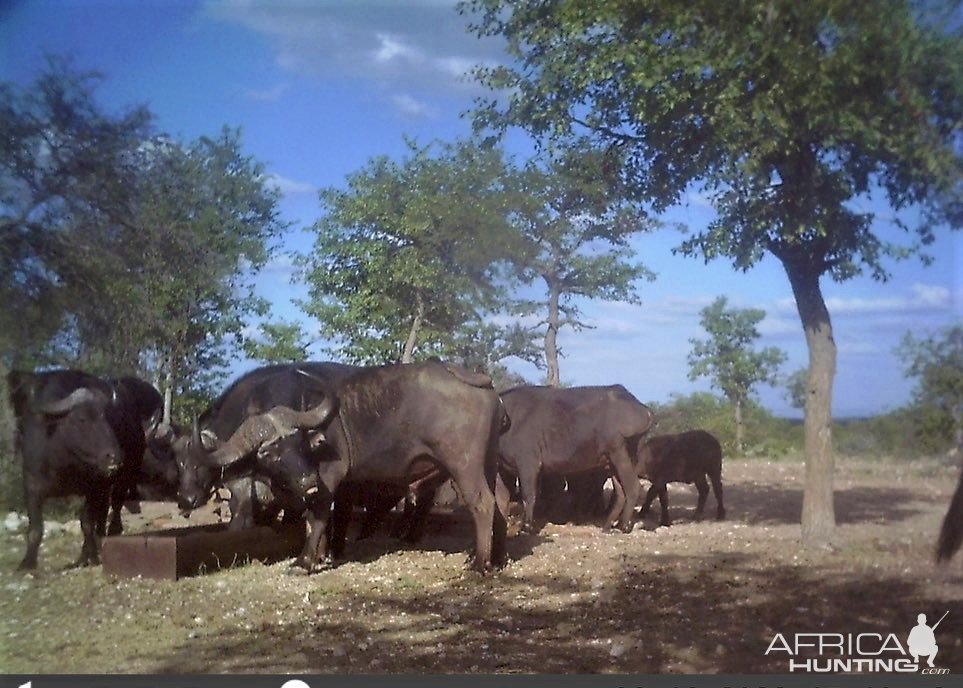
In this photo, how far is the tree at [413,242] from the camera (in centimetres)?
450

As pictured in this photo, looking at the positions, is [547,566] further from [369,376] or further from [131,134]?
[131,134]

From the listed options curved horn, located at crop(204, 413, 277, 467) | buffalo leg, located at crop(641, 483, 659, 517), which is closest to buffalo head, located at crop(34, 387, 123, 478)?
curved horn, located at crop(204, 413, 277, 467)

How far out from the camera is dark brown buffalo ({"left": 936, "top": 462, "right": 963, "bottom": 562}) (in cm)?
415

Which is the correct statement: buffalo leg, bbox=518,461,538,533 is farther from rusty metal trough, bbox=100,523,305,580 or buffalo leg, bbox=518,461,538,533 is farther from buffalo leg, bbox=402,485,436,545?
rusty metal trough, bbox=100,523,305,580

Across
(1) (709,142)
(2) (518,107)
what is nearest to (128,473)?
(2) (518,107)

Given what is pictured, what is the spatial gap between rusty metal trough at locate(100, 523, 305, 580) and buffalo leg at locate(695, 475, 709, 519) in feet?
6.57

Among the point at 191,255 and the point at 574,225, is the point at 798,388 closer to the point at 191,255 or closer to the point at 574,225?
the point at 574,225

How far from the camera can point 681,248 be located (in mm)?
4359

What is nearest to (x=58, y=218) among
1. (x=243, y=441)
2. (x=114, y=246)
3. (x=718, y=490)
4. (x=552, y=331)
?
(x=114, y=246)

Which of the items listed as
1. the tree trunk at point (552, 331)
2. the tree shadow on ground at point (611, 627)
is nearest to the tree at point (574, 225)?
the tree trunk at point (552, 331)

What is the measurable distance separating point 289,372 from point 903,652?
9.82 feet

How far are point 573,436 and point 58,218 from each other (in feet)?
9.65

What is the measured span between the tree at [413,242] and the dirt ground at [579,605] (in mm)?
1276

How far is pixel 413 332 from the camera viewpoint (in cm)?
478
